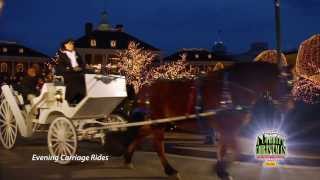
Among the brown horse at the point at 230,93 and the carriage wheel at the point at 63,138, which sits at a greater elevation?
the brown horse at the point at 230,93

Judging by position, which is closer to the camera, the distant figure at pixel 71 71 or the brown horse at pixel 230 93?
the brown horse at pixel 230 93

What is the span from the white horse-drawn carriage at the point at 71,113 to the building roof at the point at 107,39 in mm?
79224

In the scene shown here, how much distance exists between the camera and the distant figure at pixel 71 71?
1193 centimetres

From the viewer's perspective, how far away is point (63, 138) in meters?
11.5

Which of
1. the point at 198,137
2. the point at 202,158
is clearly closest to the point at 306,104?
the point at 198,137

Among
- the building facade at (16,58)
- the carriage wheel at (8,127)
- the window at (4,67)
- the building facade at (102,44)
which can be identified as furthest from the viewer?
the building facade at (16,58)

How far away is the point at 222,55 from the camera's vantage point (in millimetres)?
109500

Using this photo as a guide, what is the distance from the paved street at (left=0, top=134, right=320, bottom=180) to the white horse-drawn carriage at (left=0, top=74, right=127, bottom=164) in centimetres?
50

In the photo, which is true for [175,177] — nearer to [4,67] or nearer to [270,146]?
[270,146]

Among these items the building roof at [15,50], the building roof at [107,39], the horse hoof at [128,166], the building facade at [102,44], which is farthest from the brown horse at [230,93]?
the building roof at [15,50]

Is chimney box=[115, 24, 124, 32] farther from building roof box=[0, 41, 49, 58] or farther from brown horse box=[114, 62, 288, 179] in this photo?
brown horse box=[114, 62, 288, 179]

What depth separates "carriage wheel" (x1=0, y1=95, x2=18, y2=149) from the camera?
545 inches

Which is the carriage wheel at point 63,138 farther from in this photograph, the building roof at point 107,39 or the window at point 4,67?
the window at point 4,67

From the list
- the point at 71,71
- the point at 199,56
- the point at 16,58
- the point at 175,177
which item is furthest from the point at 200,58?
the point at 175,177
